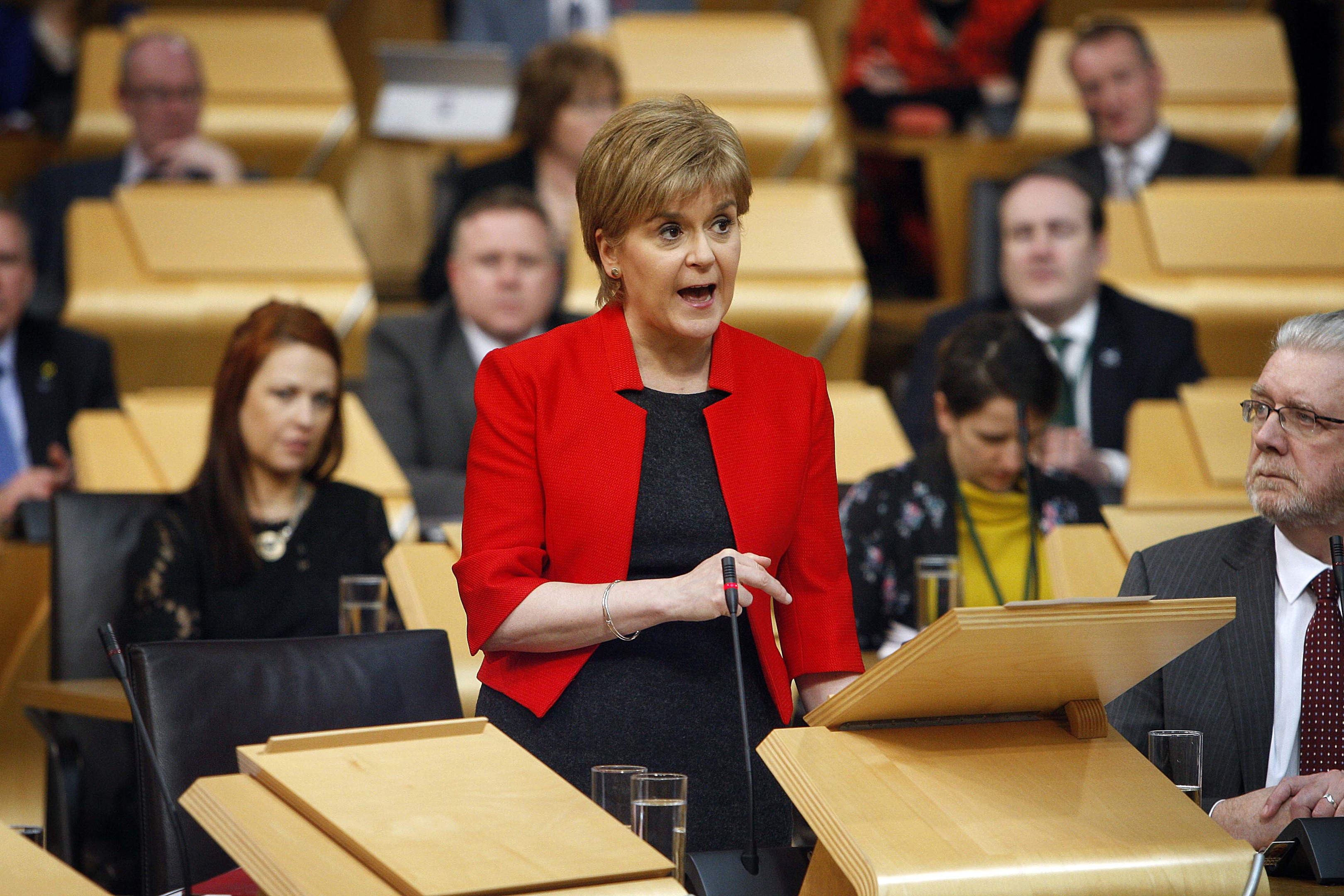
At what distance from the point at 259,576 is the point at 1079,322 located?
214 cm

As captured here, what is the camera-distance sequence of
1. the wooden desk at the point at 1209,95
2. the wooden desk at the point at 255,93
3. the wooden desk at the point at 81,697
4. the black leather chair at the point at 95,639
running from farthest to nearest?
the wooden desk at the point at 1209,95
the wooden desk at the point at 255,93
the black leather chair at the point at 95,639
the wooden desk at the point at 81,697

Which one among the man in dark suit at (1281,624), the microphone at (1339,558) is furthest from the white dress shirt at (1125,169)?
the microphone at (1339,558)

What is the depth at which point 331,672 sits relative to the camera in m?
1.90

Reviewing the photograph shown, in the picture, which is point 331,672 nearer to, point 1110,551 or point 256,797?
point 256,797

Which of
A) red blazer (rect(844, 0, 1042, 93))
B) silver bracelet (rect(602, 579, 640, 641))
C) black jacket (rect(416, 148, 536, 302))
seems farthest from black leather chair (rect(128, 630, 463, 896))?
red blazer (rect(844, 0, 1042, 93))

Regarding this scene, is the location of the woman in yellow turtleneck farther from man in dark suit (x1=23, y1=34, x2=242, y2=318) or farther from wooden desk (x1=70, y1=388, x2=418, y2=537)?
man in dark suit (x1=23, y1=34, x2=242, y2=318)

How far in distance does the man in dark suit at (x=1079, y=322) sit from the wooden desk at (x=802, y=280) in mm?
347

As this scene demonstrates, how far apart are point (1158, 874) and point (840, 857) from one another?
27cm

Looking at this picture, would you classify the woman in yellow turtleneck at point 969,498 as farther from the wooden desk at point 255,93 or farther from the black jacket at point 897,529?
the wooden desk at point 255,93

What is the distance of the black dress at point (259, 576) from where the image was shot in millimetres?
2760

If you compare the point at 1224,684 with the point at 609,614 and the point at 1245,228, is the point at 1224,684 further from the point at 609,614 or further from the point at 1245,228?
the point at 1245,228

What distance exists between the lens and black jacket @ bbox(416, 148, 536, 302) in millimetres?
4711

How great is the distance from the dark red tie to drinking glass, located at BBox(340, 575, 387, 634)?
4.38 ft

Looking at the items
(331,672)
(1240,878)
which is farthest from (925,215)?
(1240,878)
